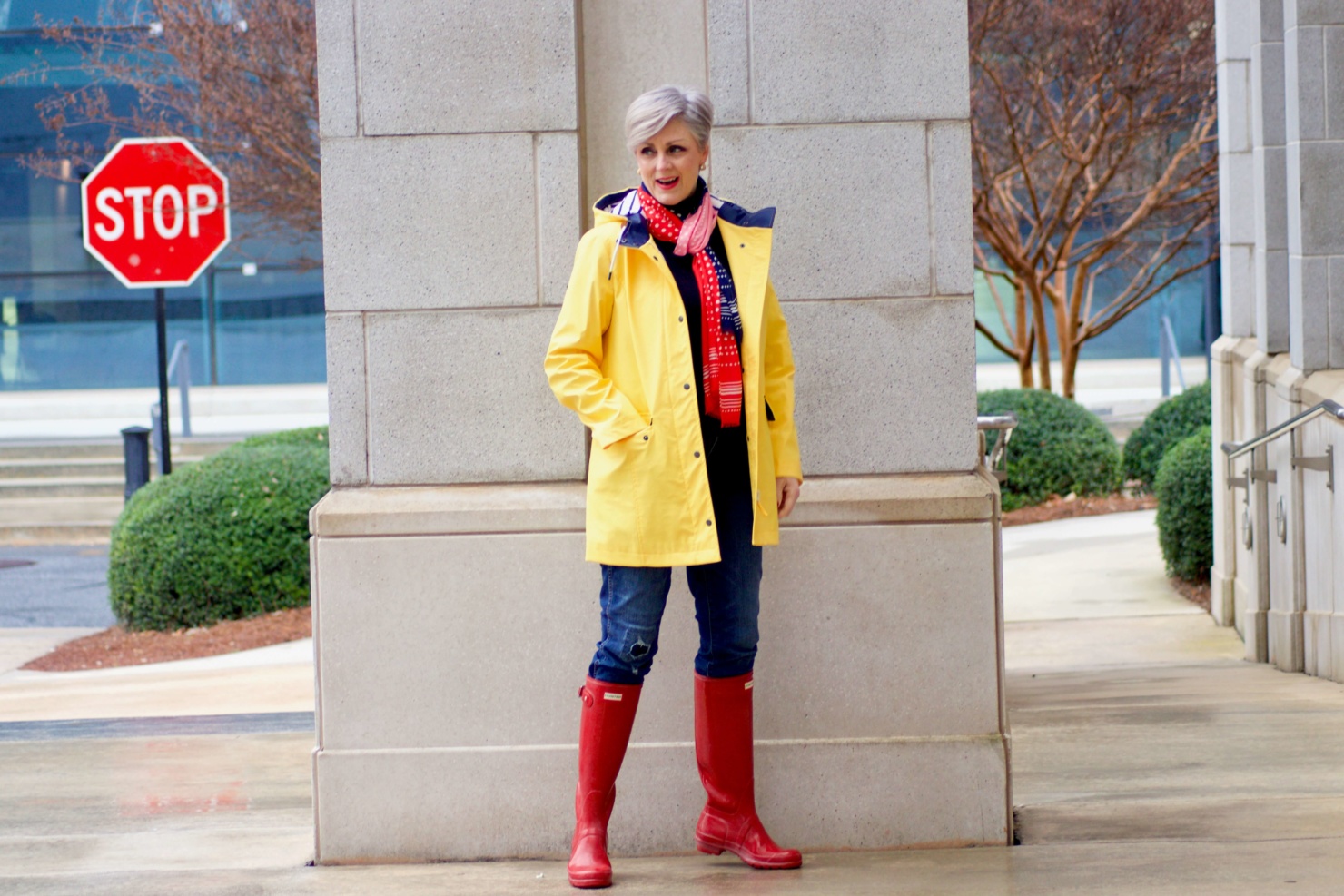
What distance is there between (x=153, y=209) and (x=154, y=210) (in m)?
0.01

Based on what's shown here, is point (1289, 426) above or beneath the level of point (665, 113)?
beneath

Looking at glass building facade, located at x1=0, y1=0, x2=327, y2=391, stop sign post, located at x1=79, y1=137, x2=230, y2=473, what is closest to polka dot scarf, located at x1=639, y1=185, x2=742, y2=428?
stop sign post, located at x1=79, y1=137, x2=230, y2=473

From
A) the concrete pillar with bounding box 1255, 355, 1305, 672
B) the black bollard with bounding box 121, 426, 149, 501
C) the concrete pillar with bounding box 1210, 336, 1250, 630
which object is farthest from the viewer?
the black bollard with bounding box 121, 426, 149, 501

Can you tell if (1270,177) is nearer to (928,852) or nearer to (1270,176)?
(1270,176)

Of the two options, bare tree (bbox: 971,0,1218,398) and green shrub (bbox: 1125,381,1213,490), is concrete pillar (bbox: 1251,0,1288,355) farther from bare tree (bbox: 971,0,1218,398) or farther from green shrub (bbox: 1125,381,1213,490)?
green shrub (bbox: 1125,381,1213,490)

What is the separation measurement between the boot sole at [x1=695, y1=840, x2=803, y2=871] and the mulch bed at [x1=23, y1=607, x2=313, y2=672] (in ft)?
19.9

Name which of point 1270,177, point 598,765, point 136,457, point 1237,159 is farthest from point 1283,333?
point 136,457

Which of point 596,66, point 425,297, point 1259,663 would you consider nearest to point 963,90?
point 596,66

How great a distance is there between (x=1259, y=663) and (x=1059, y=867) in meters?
4.49

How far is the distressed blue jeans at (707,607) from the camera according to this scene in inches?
155

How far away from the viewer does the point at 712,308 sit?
390cm

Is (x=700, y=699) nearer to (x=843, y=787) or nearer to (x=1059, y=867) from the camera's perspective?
(x=843, y=787)

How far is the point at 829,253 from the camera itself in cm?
440

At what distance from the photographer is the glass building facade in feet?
79.7
